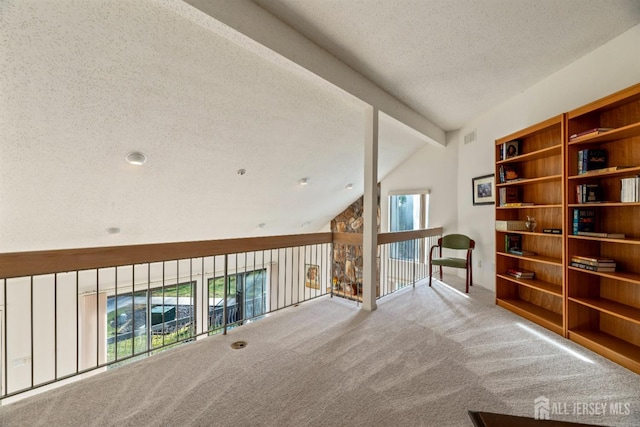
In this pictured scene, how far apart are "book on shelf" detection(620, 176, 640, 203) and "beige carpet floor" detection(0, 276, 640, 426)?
50.3 inches

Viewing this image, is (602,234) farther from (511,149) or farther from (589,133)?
(511,149)

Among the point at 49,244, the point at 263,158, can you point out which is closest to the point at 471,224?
the point at 263,158

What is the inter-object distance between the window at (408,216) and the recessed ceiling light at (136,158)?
4781mm

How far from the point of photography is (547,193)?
302 cm

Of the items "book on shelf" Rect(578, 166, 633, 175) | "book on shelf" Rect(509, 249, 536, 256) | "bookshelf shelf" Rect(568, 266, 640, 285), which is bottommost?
"bookshelf shelf" Rect(568, 266, 640, 285)

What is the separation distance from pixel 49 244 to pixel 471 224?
6141 mm

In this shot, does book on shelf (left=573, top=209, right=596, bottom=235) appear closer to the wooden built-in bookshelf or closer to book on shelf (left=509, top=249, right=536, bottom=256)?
the wooden built-in bookshelf

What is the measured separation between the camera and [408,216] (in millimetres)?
6199

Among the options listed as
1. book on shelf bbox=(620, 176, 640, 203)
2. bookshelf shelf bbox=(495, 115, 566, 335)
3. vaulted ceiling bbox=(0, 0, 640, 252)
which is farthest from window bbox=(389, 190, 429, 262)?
book on shelf bbox=(620, 176, 640, 203)

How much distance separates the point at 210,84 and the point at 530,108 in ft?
12.4

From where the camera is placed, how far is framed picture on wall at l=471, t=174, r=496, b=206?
4059 millimetres

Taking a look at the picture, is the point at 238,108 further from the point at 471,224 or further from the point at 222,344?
the point at 471,224

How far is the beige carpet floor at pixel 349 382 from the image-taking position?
1570 mm

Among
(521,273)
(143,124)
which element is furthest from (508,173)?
(143,124)
